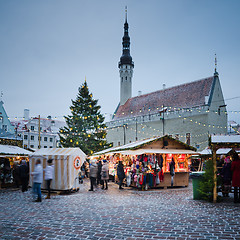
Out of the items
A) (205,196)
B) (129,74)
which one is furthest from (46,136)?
(205,196)

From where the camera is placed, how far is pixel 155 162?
14984 mm

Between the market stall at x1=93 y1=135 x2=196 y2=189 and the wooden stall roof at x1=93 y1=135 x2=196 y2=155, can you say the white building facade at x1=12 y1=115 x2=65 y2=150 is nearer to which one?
the market stall at x1=93 y1=135 x2=196 y2=189

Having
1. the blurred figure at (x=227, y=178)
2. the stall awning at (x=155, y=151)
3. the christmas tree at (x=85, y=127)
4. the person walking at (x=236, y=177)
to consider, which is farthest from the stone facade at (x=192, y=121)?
the person walking at (x=236, y=177)

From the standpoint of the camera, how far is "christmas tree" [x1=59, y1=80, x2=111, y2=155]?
31875mm

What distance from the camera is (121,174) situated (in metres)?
14.9

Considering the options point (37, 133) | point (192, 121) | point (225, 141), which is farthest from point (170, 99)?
point (225, 141)

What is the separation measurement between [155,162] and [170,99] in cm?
2708

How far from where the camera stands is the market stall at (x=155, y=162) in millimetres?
14672

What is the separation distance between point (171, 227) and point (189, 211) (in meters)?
2.13

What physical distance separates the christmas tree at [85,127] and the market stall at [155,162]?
15929mm

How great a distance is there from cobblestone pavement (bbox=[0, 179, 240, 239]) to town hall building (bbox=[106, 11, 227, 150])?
2673 centimetres

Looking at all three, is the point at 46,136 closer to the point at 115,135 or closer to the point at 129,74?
the point at 115,135

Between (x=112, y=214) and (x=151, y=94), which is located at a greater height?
(x=151, y=94)

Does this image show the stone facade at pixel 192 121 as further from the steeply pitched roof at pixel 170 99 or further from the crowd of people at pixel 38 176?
the crowd of people at pixel 38 176
